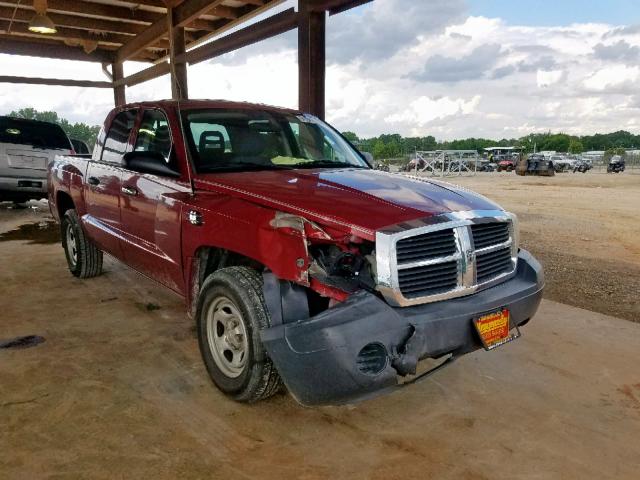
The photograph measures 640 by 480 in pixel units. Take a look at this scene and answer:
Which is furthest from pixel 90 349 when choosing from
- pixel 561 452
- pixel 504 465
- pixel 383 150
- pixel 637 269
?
pixel 383 150

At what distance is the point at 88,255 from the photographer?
16.8 ft

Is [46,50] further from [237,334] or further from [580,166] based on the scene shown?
[580,166]

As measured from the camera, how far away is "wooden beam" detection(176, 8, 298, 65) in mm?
7633

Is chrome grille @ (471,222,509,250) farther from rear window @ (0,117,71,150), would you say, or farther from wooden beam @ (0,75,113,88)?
wooden beam @ (0,75,113,88)

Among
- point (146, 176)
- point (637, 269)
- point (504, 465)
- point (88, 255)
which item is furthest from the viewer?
point (637, 269)

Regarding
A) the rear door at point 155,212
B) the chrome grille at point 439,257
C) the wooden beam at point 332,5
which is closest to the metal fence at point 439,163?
the wooden beam at point 332,5

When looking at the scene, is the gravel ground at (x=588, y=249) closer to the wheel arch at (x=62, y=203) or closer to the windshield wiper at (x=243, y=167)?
the windshield wiper at (x=243, y=167)

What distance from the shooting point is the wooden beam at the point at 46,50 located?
13445 mm

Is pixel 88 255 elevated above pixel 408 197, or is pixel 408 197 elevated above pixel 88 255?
pixel 408 197

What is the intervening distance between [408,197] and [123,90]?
49.3ft

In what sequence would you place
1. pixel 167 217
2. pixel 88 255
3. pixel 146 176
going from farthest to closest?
1. pixel 88 255
2. pixel 146 176
3. pixel 167 217

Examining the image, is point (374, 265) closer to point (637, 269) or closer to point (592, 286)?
point (592, 286)

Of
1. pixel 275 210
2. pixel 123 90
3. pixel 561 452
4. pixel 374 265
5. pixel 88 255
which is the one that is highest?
pixel 123 90

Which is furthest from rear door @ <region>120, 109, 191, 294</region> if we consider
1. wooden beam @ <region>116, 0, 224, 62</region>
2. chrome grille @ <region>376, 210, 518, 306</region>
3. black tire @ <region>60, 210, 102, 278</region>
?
wooden beam @ <region>116, 0, 224, 62</region>
